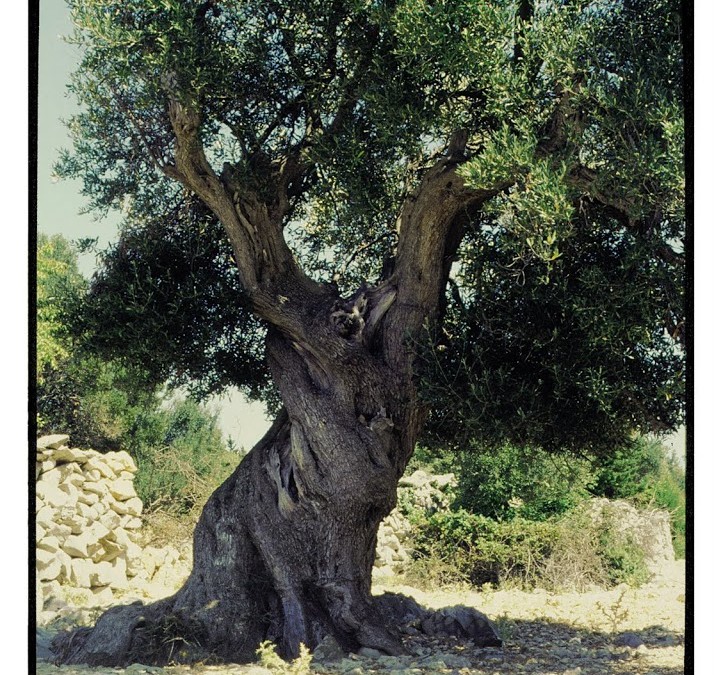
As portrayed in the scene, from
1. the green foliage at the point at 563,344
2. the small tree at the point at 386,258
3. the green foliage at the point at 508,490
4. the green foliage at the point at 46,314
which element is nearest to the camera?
the small tree at the point at 386,258

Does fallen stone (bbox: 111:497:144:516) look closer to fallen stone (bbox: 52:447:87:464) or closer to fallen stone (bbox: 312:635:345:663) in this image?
fallen stone (bbox: 52:447:87:464)

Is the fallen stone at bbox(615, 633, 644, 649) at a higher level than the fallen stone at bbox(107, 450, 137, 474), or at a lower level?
lower

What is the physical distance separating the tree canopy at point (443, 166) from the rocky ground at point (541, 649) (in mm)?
1963

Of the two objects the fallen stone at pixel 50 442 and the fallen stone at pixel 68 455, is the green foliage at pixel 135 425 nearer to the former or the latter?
the fallen stone at pixel 68 455

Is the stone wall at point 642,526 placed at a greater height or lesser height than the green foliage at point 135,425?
lesser

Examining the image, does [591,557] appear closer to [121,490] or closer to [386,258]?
[386,258]

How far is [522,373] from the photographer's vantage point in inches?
295

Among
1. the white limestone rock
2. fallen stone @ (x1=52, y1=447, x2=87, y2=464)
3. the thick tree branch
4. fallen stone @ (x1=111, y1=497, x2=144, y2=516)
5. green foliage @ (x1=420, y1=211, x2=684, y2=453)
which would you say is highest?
the thick tree branch

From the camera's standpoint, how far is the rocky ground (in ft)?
23.4

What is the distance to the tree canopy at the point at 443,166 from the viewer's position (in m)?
6.46

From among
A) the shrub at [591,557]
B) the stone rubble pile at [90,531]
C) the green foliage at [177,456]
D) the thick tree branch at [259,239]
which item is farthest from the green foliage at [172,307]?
the green foliage at [177,456]

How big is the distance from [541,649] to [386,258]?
414 cm

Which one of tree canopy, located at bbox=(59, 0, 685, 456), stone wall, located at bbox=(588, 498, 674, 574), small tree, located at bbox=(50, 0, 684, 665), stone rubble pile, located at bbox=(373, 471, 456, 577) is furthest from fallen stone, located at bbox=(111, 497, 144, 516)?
stone wall, located at bbox=(588, 498, 674, 574)

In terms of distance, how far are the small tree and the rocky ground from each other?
1.23ft
